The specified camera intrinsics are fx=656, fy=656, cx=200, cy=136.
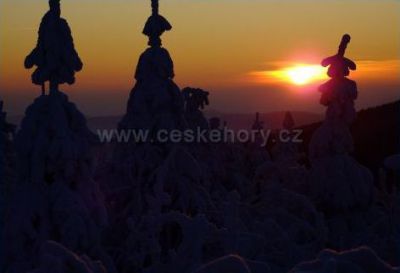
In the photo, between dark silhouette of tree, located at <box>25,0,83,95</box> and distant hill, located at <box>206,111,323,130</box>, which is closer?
dark silhouette of tree, located at <box>25,0,83,95</box>

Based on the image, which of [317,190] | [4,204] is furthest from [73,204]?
[317,190]

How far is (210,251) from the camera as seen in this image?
1438 cm

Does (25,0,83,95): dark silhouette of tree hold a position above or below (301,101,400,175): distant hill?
below

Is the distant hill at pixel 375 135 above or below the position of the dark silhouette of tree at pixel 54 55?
above

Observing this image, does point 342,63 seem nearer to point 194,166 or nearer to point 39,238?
point 194,166

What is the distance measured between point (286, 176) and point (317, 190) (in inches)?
92.0

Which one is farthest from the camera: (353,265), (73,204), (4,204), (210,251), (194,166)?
(194,166)

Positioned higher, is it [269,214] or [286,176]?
[286,176]

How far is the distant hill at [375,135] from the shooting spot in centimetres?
6674

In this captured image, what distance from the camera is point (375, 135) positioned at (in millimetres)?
74188

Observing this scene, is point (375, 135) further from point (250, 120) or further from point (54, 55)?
point (54, 55)

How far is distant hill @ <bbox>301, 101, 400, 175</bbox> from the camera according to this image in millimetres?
66744

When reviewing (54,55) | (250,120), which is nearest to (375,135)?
(250,120)

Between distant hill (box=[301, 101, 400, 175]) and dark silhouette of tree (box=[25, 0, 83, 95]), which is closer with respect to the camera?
dark silhouette of tree (box=[25, 0, 83, 95])
